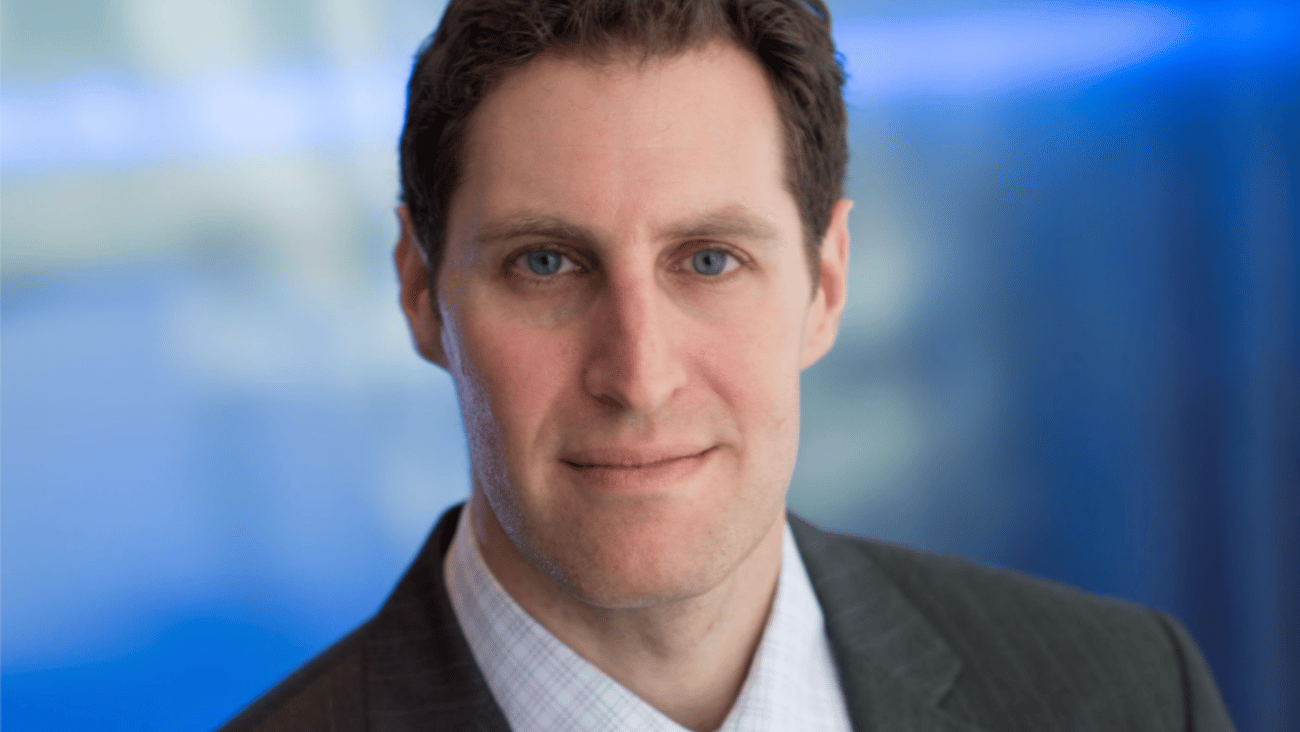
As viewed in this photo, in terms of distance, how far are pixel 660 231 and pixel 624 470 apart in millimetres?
345

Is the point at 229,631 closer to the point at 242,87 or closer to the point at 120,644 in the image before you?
the point at 120,644

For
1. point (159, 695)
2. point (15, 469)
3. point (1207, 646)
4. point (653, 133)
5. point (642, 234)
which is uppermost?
point (653, 133)

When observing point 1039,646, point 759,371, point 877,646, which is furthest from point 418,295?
point 1039,646

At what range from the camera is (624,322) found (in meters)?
1.70

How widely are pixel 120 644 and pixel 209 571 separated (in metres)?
0.25

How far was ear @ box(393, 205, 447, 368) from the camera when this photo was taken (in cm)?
204

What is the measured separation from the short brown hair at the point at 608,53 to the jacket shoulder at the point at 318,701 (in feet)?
2.13

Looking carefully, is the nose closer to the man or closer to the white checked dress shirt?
the man

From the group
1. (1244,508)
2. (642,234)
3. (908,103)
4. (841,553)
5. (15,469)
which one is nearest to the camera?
(642,234)

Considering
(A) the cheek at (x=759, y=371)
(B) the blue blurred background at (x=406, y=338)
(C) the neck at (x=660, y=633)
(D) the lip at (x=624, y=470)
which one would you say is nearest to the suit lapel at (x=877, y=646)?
(C) the neck at (x=660, y=633)

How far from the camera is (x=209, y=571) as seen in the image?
114 inches

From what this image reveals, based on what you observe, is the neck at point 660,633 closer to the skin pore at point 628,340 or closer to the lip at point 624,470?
the skin pore at point 628,340

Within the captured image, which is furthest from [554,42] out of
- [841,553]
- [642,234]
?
[841,553]

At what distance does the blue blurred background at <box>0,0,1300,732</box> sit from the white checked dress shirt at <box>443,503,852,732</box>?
1.07 meters
